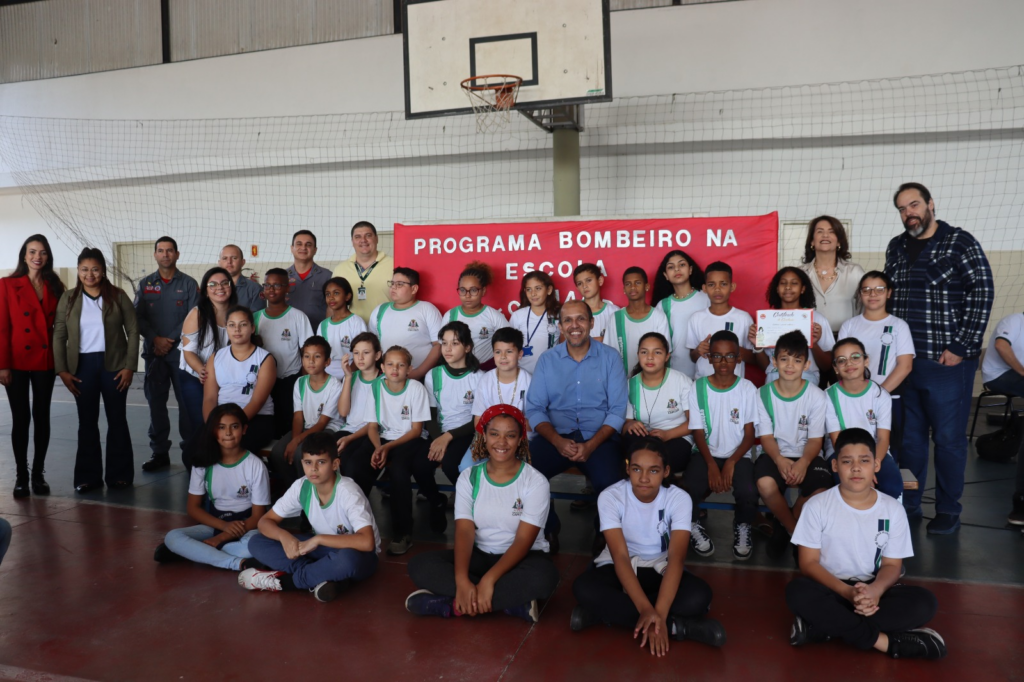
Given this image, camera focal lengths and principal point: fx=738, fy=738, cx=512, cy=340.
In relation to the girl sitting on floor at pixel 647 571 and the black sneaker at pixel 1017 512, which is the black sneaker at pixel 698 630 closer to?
the girl sitting on floor at pixel 647 571

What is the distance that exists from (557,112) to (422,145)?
2555 mm

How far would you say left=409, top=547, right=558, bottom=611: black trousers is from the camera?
10.6 feet

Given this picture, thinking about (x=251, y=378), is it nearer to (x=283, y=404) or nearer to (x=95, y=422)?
(x=283, y=404)

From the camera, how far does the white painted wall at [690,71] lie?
28.0 feet

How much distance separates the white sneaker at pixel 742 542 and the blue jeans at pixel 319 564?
6.31 ft

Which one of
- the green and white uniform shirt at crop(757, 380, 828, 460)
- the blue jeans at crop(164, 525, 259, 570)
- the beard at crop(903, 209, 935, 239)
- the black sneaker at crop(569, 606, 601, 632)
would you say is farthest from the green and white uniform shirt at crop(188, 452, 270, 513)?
the beard at crop(903, 209, 935, 239)

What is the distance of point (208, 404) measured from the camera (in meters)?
4.91

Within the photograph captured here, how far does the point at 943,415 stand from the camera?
4.28 meters

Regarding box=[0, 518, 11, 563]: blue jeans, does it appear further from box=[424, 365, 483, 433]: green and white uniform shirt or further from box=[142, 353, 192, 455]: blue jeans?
box=[142, 353, 192, 455]: blue jeans

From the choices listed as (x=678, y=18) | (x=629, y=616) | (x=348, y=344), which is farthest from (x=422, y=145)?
(x=629, y=616)

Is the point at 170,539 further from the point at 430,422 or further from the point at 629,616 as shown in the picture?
the point at 629,616

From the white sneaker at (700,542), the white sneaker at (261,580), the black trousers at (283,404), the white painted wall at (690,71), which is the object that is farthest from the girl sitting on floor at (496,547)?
the white painted wall at (690,71)

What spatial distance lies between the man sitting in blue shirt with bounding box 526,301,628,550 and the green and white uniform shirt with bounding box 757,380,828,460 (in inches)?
30.5

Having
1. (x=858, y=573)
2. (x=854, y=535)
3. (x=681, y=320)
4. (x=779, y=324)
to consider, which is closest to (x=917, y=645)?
(x=858, y=573)
